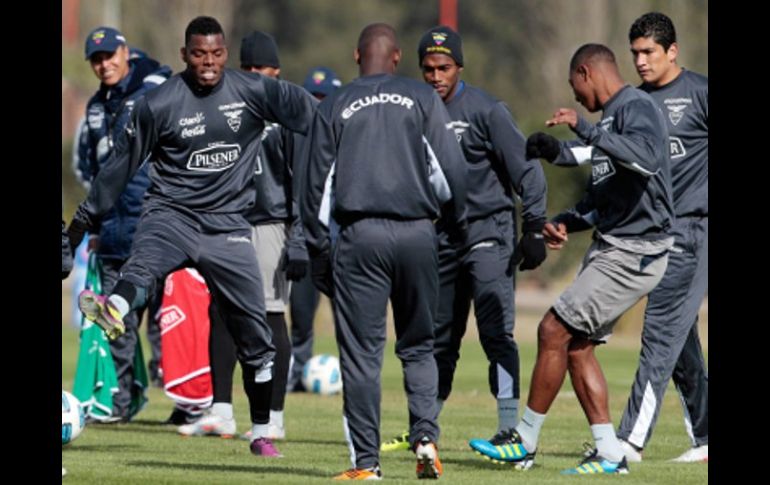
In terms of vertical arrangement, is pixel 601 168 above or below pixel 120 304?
above

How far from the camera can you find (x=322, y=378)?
1731cm

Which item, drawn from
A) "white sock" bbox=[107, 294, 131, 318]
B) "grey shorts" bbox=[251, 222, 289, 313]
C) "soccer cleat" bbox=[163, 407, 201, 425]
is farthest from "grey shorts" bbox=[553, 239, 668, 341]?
"soccer cleat" bbox=[163, 407, 201, 425]

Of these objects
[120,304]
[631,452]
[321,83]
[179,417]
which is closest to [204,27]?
[120,304]

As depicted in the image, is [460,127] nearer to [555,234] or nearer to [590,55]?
[555,234]

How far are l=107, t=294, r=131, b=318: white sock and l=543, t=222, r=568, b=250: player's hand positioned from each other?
2.47 m

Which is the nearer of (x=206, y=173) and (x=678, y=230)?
(x=206, y=173)

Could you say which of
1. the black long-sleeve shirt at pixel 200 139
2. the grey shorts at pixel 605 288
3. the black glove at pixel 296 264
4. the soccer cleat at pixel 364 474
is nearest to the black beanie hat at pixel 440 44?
the black long-sleeve shirt at pixel 200 139

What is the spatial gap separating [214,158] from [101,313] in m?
1.27

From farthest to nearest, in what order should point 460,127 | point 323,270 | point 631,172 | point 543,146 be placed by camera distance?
point 460,127 → point 631,172 → point 543,146 → point 323,270

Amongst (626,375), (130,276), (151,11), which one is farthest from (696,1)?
(130,276)

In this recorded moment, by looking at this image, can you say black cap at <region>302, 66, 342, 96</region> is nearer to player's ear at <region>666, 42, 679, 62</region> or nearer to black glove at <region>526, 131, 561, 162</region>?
player's ear at <region>666, 42, 679, 62</region>

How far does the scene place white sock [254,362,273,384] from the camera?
11750mm

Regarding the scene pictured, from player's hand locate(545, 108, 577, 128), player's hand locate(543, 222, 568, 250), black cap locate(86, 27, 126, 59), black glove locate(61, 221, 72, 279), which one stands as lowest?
black glove locate(61, 221, 72, 279)
